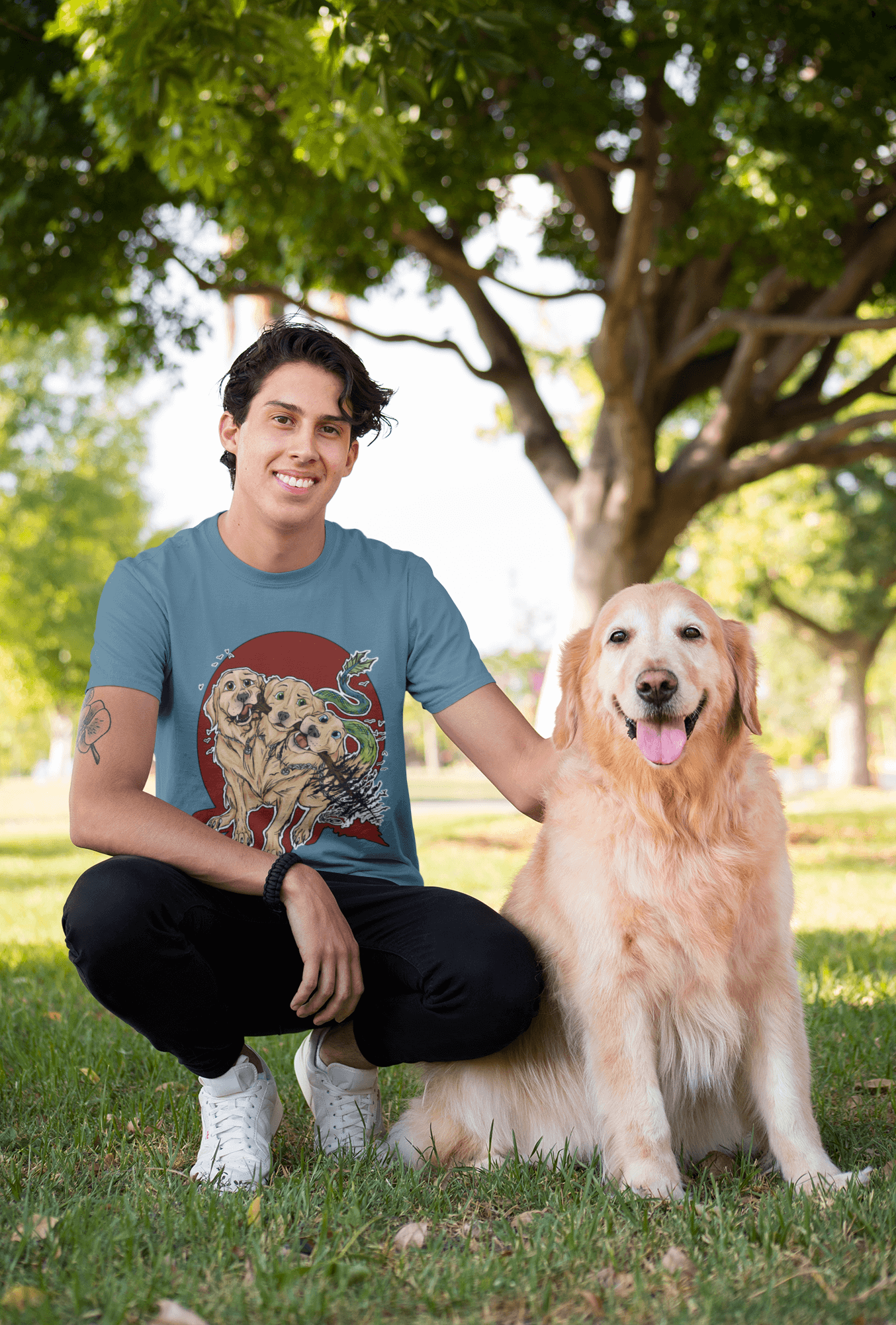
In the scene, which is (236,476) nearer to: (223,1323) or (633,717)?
(633,717)

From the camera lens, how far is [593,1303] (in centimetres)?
167

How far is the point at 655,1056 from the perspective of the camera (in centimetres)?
231

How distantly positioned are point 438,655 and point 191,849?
856mm

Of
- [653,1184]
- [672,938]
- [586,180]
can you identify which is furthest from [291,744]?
[586,180]

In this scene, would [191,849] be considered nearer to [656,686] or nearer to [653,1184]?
[656,686]

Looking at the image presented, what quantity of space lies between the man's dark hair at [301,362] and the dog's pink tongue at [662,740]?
1.20m

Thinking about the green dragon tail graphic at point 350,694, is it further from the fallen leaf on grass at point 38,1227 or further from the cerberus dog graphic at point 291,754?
the fallen leaf on grass at point 38,1227

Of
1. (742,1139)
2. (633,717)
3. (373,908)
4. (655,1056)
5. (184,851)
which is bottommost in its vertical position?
(742,1139)

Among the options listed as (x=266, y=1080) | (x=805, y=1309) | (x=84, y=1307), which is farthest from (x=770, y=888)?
(x=84, y=1307)

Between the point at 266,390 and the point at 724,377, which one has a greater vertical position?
the point at 724,377

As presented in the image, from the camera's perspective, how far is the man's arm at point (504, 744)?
273 centimetres

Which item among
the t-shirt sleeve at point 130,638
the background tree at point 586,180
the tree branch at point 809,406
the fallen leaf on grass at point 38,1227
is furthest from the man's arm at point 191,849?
the tree branch at point 809,406

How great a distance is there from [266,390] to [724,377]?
7760mm

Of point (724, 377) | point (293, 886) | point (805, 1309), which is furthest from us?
point (724, 377)
